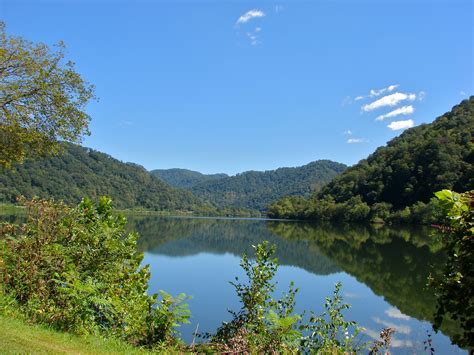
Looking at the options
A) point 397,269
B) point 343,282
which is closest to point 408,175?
point 397,269

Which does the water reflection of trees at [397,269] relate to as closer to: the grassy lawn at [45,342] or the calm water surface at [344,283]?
the calm water surface at [344,283]

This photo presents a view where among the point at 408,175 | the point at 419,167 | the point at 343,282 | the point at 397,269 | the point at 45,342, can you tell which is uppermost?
the point at 419,167

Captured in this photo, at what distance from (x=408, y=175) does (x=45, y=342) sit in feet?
426

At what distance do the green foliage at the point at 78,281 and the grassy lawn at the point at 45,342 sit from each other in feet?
1.52

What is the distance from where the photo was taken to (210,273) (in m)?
34.3

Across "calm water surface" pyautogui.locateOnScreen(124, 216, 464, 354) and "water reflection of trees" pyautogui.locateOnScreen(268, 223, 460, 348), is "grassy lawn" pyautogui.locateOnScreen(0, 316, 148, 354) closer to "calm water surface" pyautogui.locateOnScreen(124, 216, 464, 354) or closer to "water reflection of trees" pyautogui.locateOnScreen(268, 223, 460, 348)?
"calm water surface" pyautogui.locateOnScreen(124, 216, 464, 354)

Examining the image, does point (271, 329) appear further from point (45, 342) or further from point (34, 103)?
point (34, 103)

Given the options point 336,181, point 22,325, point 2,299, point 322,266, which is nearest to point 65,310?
point 22,325

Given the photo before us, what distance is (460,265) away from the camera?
3732 mm

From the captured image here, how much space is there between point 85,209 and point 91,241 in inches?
96.9

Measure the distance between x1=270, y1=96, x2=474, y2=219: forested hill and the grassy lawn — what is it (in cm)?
10136

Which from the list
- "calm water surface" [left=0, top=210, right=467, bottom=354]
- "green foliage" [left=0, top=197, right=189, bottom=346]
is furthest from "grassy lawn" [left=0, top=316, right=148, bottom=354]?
"calm water surface" [left=0, top=210, right=467, bottom=354]

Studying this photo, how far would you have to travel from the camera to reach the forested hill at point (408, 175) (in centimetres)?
10869

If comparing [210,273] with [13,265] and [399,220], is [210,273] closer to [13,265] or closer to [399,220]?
[13,265]
